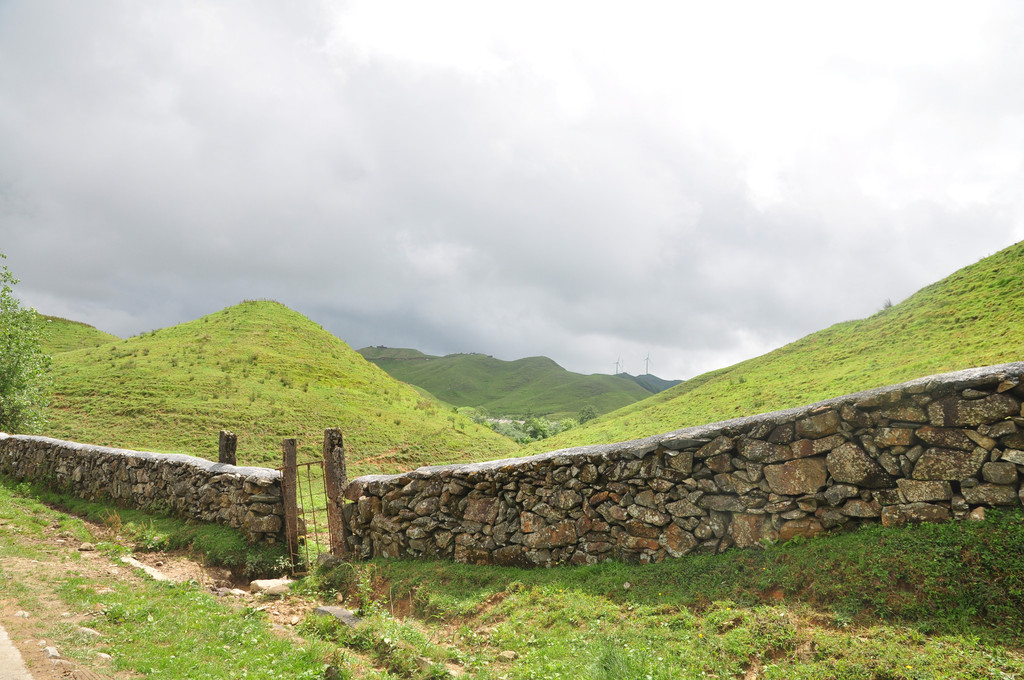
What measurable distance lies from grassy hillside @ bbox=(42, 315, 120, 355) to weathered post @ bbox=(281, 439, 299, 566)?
5884 cm

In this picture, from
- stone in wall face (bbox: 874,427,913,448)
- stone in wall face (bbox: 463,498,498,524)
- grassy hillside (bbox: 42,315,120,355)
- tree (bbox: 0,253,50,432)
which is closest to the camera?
stone in wall face (bbox: 874,427,913,448)

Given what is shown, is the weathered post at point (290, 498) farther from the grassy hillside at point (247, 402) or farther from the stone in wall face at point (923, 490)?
the grassy hillside at point (247, 402)

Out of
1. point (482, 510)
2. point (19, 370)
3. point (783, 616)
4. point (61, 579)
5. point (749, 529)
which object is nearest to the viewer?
point (783, 616)

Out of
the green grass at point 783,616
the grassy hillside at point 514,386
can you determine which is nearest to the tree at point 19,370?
the green grass at point 783,616

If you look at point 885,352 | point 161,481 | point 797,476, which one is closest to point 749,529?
point 797,476

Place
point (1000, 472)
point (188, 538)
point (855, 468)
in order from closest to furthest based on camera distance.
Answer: point (1000, 472) < point (855, 468) < point (188, 538)

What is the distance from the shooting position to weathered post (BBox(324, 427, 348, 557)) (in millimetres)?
10711

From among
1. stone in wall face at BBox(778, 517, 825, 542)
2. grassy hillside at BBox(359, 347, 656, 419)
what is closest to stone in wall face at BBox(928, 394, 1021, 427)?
stone in wall face at BBox(778, 517, 825, 542)

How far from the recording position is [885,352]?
70.1ft

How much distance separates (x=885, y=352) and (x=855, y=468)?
61.6ft

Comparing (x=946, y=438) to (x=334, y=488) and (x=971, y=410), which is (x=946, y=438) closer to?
(x=971, y=410)

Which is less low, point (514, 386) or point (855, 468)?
point (514, 386)

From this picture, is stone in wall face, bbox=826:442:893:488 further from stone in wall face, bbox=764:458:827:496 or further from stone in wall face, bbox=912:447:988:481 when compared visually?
stone in wall face, bbox=912:447:988:481

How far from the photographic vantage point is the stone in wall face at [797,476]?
6762 mm
